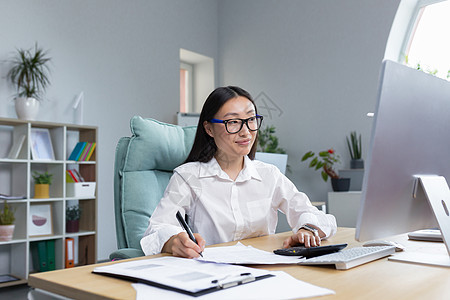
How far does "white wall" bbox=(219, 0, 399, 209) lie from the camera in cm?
423

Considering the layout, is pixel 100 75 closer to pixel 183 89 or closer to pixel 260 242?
pixel 183 89

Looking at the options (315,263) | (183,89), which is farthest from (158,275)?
(183,89)

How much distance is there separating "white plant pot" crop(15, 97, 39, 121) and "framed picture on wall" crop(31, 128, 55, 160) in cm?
16

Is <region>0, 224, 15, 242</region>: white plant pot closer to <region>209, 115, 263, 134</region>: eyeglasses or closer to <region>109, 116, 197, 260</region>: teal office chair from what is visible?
<region>109, 116, 197, 260</region>: teal office chair

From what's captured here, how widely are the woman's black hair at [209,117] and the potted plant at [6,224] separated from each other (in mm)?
2181

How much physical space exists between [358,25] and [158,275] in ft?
13.5

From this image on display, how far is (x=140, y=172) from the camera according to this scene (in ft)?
5.34

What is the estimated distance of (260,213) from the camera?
156 centimetres

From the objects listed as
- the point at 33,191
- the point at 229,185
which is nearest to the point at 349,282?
the point at 229,185

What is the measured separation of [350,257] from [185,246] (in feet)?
1.22

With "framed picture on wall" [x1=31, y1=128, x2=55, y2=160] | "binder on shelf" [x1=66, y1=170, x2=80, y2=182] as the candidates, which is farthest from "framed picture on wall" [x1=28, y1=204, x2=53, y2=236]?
"framed picture on wall" [x1=31, y1=128, x2=55, y2=160]

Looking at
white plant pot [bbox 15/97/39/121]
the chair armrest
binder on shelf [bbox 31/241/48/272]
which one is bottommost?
binder on shelf [bbox 31/241/48/272]

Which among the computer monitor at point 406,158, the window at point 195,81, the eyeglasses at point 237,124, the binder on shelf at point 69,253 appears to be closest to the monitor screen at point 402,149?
the computer monitor at point 406,158

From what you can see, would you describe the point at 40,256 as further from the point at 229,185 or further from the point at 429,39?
the point at 429,39
